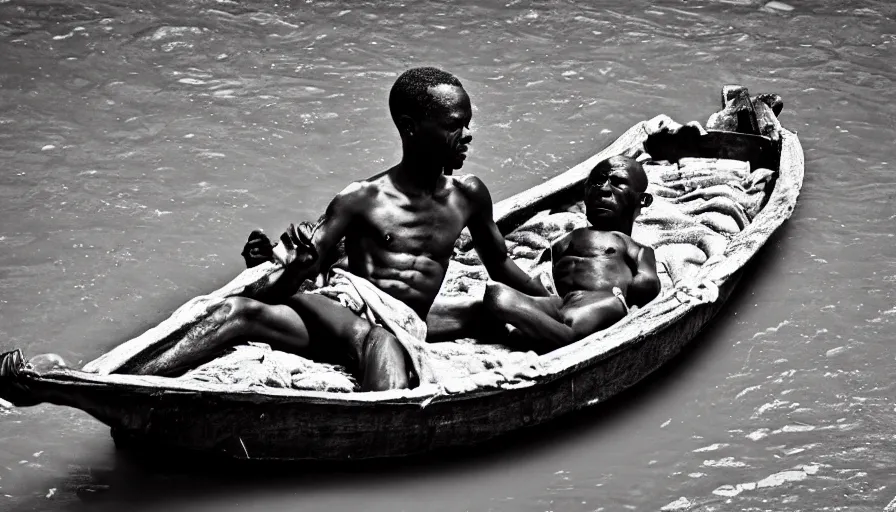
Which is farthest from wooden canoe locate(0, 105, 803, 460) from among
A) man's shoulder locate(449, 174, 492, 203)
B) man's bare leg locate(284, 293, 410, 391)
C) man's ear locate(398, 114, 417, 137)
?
man's ear locate(398, 114, 417, 137)

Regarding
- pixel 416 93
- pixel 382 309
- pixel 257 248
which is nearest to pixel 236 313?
pixel 257 248

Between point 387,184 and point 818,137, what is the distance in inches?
171

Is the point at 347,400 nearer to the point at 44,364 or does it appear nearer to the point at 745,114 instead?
the point at 44,364

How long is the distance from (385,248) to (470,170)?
277 cm

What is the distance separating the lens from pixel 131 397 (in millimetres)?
4375

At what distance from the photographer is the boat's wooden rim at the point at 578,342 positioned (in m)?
4.38

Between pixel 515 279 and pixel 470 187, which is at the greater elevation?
pixel 470 187

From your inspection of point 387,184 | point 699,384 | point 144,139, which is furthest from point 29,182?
point 699,384

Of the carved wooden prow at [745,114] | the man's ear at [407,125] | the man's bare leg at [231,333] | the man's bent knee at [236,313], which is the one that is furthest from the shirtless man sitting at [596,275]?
the carved wooden prow at [745,114]

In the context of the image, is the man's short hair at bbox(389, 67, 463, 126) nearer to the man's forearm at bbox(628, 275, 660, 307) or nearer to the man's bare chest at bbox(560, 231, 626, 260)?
the man's bare chest at bbox(560, 231, 626, 260)

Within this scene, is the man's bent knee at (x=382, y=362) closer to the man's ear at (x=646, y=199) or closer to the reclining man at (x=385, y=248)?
the reclining man at (x=385, y=248)

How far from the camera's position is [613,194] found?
593cm

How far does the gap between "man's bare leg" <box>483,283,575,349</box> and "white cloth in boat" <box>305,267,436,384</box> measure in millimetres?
339

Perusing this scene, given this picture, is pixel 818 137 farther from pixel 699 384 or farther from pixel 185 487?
pixel 185 487
